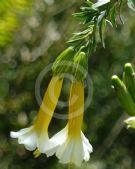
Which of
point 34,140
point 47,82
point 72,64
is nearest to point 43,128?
point 34,140

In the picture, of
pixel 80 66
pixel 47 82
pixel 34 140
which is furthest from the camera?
pixel 47 82

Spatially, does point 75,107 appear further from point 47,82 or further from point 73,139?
point 47,82

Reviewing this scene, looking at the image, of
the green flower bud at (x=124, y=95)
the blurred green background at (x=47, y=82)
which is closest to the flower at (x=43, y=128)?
the green flower bud at (x=124, y=95)

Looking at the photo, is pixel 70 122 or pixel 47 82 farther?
pixel 47 82

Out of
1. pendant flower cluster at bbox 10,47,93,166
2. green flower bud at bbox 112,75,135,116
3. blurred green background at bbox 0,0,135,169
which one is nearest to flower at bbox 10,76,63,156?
pendant flower cluster at bbox 10,47,93,166

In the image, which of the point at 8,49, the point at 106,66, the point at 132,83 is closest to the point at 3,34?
the point at 132,83

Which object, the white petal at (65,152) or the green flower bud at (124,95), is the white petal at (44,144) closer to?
the white petal at (65,152)
